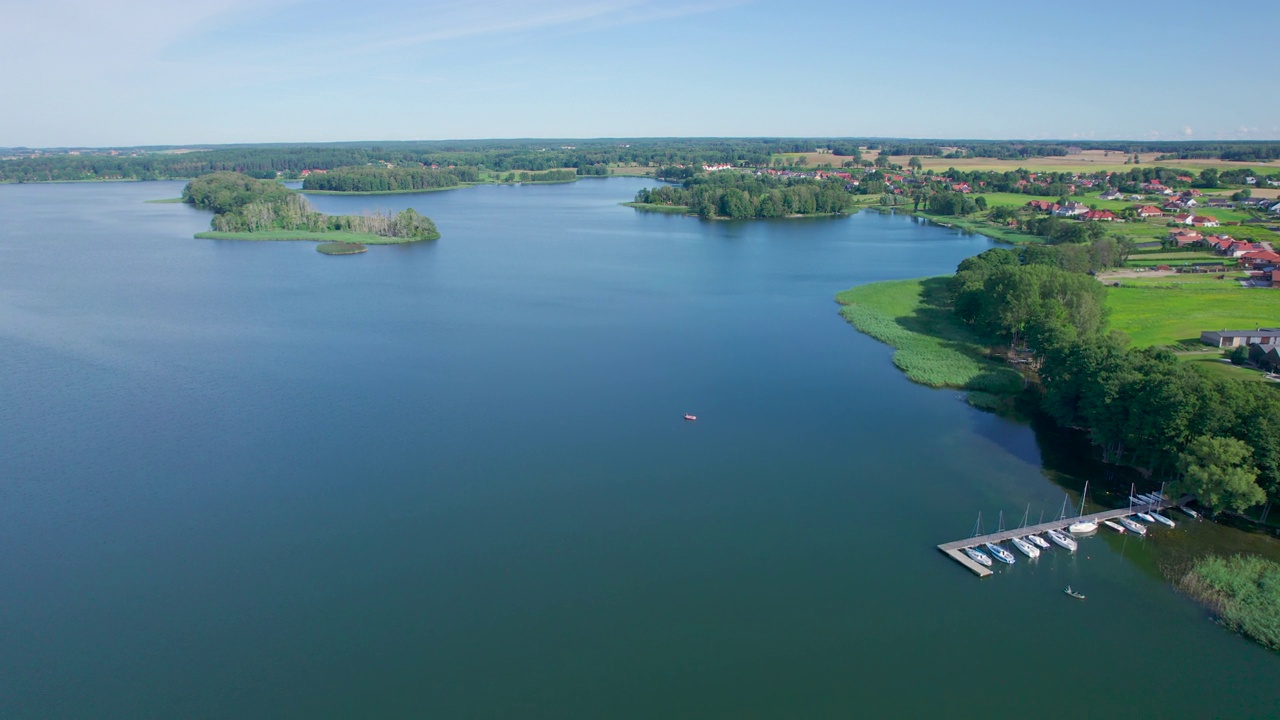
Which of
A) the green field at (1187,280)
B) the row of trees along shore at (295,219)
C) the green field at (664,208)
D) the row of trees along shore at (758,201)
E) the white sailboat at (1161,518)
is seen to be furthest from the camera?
the green field at (664,208)

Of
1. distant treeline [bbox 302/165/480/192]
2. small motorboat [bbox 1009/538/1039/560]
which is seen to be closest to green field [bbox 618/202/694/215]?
distant treeline [bbox 302/165/480/192]

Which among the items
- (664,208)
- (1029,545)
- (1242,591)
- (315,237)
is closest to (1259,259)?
(1242,591)

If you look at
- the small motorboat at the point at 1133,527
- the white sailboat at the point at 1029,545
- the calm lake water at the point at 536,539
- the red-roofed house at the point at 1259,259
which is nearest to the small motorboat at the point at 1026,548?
the white sailboat at the point at 1029,545

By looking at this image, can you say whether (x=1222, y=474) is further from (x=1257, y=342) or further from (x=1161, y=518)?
(x=1257, y=342)

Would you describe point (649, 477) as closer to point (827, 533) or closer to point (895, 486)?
point (827, 533)

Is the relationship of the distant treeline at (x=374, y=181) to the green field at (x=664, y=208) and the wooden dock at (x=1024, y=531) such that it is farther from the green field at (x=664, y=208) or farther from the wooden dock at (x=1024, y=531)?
the wooden dock at (x=1024, y=531)

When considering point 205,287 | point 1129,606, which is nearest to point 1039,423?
point 1129,606

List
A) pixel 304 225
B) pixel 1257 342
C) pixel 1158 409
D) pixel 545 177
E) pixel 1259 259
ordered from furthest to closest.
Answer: pixel 545 177 < pixel 304 225 < pixel 1259 259 < pixel 1257 342 < pixel 1158 409
